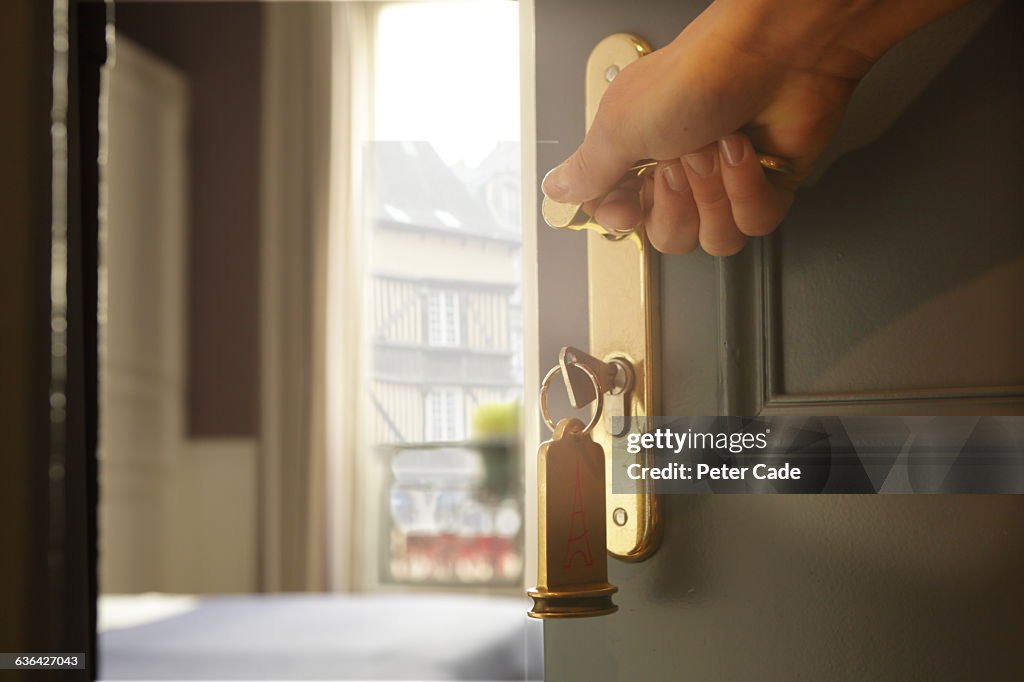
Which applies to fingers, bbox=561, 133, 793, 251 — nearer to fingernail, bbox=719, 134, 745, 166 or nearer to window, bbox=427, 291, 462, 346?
fingernail, bbox=719, 134, 745, 166

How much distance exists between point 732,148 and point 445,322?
29 cm

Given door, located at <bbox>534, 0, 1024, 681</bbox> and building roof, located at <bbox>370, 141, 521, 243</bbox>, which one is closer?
door, located at <bbox>534, 0, 1024, 681</bbox>

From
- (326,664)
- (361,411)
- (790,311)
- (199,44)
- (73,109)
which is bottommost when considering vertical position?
(326,664)

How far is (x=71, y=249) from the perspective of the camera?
64 cm

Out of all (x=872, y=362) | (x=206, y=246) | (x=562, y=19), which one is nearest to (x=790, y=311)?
(x=872, y=362)

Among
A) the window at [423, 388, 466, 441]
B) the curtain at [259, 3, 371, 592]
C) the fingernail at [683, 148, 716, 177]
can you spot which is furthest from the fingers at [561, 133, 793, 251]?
the curtain at [259, 3, 371, 592]

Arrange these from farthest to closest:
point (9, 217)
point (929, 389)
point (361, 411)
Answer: point (361, 411) → point (9, 217) → point (929, 389)

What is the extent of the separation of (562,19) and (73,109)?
36 cm

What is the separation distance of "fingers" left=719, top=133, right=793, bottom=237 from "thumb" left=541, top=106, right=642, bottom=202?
5 centimetres

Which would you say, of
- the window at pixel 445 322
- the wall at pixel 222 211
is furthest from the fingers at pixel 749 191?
the wall at pixel 222 211

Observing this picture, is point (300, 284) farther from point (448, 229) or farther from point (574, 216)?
Result: point (574, 216)

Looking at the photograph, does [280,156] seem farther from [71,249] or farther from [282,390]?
[71,249]

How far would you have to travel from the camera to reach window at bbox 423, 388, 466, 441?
0.72 meters

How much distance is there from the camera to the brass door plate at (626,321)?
1.69 ft
